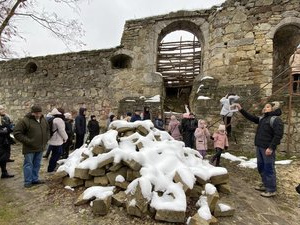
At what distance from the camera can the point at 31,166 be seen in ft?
13.8

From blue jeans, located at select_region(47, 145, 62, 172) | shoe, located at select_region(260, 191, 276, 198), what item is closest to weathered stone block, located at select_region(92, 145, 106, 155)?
blue jeans, located at select_region(47, 145, 62, 172)

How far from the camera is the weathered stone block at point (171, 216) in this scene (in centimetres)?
304

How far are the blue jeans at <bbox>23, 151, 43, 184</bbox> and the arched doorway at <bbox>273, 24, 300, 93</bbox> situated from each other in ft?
23.4

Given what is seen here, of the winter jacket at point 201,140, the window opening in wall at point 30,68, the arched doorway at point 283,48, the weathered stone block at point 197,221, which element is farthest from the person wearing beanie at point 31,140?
the window opening in wall at point 30,68

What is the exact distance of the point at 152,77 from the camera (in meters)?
9.99

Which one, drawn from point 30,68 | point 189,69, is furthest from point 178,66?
point 30,68

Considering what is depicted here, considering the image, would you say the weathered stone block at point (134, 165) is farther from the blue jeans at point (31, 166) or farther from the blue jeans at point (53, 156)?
the blue jeans at point (53, 156)

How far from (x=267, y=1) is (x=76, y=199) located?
24.9ft

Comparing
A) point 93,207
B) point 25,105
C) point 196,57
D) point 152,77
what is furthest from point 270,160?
point 25,105

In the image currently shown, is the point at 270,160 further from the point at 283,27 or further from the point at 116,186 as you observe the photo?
the point at 283,27

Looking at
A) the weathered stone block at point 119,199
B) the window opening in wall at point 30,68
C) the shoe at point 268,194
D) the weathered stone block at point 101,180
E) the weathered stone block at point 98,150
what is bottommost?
the shoe at point 268,194

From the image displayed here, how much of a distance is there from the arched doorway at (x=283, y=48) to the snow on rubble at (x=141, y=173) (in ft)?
18.5

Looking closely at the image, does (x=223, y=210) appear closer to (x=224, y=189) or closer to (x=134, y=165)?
(x=224, y=189)

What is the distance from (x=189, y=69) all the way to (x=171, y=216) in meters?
8.50
